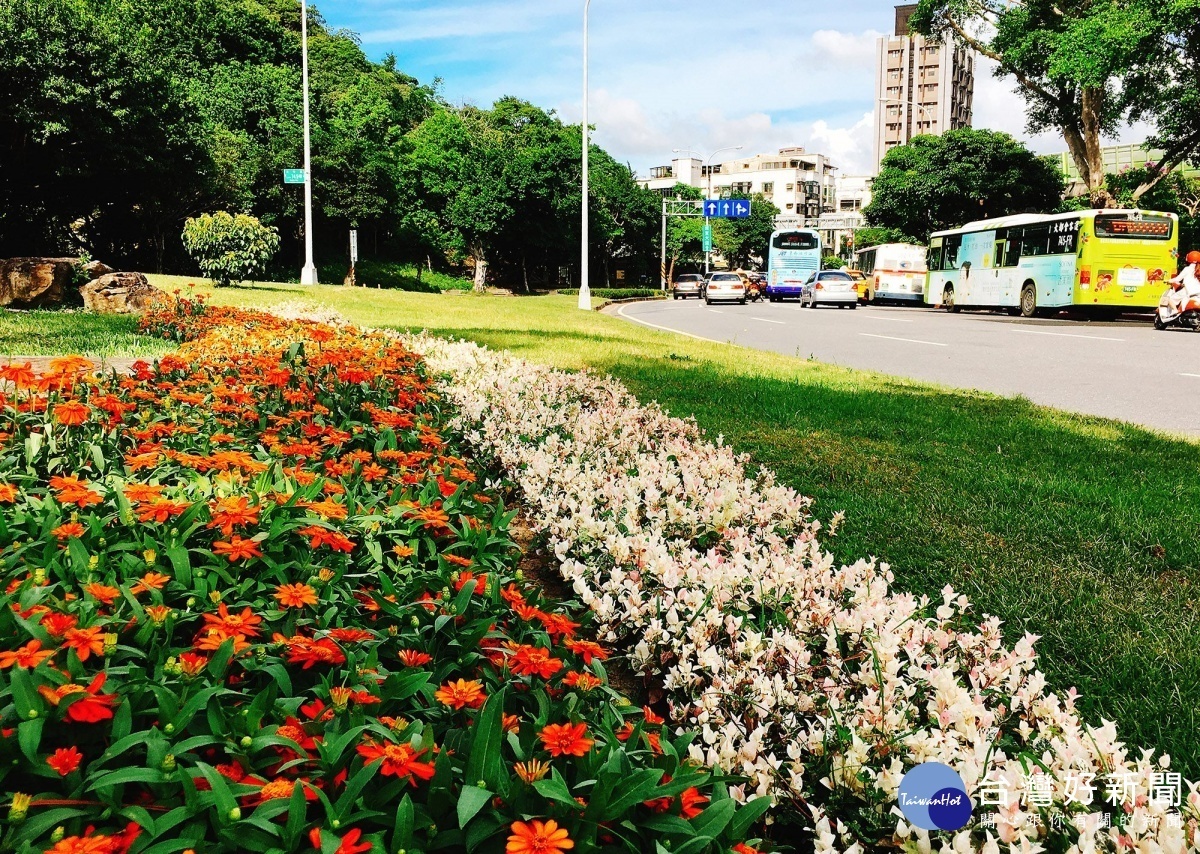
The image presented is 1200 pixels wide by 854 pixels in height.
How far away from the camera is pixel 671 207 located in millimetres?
73438

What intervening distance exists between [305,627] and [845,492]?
2.75m

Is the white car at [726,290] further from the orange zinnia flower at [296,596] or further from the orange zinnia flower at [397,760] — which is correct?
the orange zinnia flower at [397,760]

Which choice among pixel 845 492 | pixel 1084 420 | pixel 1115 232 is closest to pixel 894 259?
pixel 1115 232

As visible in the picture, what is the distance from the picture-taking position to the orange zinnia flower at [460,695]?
67.7 inches

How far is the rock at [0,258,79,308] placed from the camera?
41.2 ft

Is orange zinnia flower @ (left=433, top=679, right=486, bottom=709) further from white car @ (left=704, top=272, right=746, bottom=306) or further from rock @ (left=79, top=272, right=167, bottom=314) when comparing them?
white car @ (left=704, top=272, right=746, bottom=306)

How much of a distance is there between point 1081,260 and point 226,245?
20.2 m

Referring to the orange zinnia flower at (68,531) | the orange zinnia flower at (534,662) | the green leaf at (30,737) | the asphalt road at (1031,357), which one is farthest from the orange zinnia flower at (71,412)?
the asphalt road at (1031,357)

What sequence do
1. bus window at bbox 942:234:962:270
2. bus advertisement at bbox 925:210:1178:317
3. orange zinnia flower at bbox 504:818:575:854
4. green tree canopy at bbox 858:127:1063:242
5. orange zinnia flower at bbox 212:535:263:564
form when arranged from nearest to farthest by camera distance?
orange zinnia flower at bbox 504:818:575:854
orange zinnia flower at bbox 212:535:263:564
bus advertisement at bbox 925:210:1178:317
bus window at bbox 942:234:962:270
green tree canopy at bbox 858:127:1063:242

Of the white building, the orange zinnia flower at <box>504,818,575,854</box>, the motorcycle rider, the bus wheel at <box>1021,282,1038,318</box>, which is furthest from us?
the white building

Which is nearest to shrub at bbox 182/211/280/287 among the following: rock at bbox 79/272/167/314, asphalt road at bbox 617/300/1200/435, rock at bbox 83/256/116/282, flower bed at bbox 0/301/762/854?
rock at bbox 83/256/116/282

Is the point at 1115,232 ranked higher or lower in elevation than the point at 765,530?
higher

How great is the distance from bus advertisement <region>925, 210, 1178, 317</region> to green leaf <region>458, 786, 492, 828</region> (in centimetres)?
2527

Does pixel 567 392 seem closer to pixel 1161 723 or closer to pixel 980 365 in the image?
pixel 1161 723
